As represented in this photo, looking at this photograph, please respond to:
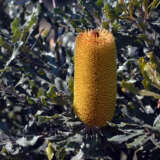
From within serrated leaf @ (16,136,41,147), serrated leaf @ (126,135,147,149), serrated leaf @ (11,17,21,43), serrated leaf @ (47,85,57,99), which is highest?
serrated leaf @ (11,17,21,43)

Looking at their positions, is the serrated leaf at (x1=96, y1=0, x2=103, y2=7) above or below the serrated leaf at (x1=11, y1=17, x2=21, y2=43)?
above

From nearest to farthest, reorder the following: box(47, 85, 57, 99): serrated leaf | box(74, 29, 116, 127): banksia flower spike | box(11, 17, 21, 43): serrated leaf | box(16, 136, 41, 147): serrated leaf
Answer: box(74, 29, 116, 127): banksia flower spike → box(47, 85, 57, 99): serrated leaf → box(16, 136, 41, 147): serrated leaf → box(11, 17, 21, 43): serrated leaf

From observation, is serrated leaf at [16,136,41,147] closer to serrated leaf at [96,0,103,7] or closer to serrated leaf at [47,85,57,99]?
serrated leaf at [47,85,57,99]

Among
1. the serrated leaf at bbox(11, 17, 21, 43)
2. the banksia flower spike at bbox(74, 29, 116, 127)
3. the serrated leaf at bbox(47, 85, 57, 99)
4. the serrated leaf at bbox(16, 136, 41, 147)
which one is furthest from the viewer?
the serrated leaf at bbox(11, 17, 21, 43)

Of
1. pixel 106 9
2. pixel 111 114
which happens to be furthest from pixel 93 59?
pixel 106 9

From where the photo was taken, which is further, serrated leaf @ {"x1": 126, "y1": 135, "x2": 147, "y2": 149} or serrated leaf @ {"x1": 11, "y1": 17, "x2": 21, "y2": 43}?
serrated leaf @ {"x1": 11, "y1": 17, "x2": 21, "y2": 43}

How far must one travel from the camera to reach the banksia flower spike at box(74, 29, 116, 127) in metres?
1.52

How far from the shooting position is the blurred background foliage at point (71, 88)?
1.70m

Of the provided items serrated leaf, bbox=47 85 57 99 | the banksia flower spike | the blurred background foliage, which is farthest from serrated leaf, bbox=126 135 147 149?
serrated leaf, bbox=47 85 57 99

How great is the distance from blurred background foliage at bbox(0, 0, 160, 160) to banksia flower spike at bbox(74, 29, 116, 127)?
0.08 m

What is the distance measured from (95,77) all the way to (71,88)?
0.23 meters

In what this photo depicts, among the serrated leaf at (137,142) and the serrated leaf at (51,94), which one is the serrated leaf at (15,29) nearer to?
the serrated leaf at (51,94)

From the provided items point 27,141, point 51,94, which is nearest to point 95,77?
point 51,94

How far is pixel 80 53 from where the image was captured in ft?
5.11
